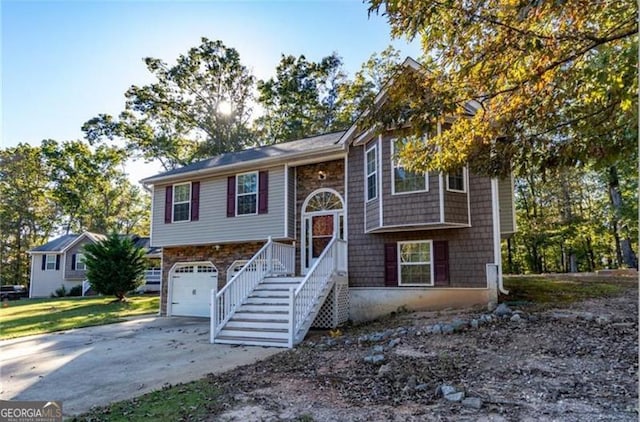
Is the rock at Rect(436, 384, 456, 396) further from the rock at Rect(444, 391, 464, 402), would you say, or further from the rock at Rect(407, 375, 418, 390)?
the rock at Rect(407, 375, 418, 390)

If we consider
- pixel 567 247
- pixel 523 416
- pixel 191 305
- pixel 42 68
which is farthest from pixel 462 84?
pixel 567 247

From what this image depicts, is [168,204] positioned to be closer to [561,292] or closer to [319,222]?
[319,222]

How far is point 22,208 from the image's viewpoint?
34.8m

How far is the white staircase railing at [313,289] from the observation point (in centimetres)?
865

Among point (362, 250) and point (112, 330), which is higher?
point (362, 250)

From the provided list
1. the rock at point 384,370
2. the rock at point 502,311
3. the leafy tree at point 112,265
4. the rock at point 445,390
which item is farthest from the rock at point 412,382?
the leafy tree at point 112,265

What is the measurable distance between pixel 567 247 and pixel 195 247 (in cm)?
2474

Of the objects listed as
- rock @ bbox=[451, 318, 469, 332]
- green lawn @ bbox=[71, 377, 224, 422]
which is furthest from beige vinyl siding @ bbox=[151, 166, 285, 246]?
green lawn @ bbox=[71, 377, 224, 422]

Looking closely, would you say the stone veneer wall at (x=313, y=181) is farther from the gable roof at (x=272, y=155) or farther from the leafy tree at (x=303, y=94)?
the leafy tree at (x=303, y=94)

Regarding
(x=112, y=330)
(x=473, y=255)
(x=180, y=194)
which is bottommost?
(x=112, y=330)

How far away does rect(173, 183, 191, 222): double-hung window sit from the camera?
14.5 m

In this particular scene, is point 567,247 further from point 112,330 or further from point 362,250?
point 112,330

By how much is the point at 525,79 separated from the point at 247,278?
7.60 meters

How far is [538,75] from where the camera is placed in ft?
16.2
